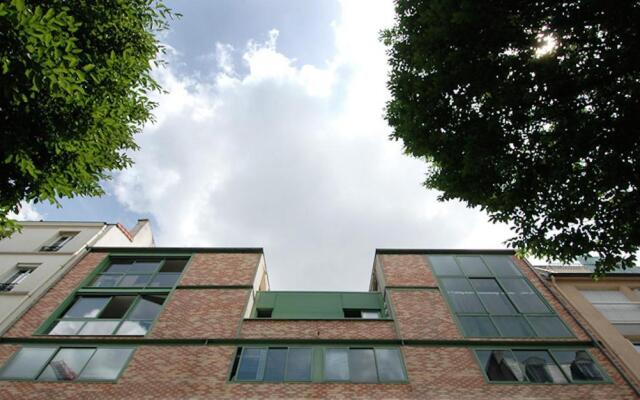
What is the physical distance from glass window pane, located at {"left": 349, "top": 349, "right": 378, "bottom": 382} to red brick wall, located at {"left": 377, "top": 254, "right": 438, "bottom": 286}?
432cm

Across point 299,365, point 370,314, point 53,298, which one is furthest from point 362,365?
point 53,298

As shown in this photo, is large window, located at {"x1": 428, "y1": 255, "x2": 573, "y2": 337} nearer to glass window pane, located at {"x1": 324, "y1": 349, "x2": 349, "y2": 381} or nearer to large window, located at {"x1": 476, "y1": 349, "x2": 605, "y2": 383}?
large window, located at {"x1": 476, "y1": 349, "x2": 605, "y2": 383}

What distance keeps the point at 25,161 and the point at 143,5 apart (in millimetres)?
6270

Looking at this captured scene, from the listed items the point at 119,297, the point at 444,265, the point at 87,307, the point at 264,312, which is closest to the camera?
the point at 87,307

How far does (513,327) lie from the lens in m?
14.4

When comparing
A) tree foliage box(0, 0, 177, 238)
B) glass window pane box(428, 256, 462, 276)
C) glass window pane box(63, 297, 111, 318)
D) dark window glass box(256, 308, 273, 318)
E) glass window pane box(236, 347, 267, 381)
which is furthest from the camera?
glass window pane box(428, 256, 462, 276)

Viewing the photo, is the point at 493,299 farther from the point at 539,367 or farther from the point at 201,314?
the point at 201,314

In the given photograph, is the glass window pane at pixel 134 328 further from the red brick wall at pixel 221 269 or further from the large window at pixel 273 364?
the large window at pixel 273 364

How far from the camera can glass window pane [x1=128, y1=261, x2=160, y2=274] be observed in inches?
709

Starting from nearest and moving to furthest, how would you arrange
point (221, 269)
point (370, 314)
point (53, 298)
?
point (53, 298) → point (370, 314) → point (221, 269)

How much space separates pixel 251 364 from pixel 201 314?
138 inches

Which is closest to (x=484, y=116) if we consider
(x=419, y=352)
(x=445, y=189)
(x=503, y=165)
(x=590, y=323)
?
(x=503, y=165)

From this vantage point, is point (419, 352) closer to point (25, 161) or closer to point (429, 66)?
point (429, 66)

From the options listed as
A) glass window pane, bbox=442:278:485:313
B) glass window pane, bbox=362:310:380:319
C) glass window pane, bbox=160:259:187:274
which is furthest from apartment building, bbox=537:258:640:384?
glass window pane, bbox=160:259:187:274
